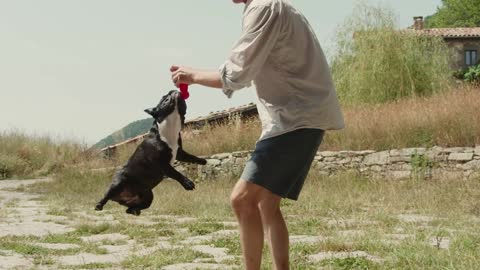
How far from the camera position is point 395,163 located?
499 inches

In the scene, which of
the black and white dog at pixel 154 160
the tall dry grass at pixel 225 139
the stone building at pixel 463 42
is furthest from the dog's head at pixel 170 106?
the stone building at pixel 463 42

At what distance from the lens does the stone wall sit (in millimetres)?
12070

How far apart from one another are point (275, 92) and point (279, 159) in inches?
13.3

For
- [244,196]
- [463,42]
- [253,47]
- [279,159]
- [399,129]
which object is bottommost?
[463,42]

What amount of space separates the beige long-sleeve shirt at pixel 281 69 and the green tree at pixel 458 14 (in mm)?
43994

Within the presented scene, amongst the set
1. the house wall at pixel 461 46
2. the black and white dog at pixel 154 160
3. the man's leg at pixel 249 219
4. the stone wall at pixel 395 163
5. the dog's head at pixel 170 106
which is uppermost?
the dog's head at pixel 170 106

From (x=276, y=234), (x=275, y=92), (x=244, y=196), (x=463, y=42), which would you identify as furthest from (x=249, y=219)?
(x=463, y=42)

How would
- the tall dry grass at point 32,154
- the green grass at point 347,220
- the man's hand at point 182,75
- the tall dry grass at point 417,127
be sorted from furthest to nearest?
the tall dry grass at point 32,154 → the tall dry grass at point 417,127 → the green grass at point 347,220 → the man's hand at point 182,75

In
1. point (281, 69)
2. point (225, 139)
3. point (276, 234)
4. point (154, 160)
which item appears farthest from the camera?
point (225, 139)

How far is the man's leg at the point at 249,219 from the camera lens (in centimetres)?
348

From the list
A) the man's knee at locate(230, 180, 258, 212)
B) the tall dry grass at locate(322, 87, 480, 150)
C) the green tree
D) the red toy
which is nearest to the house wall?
the green tree

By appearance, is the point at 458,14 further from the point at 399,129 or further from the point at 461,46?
the point at 399,129

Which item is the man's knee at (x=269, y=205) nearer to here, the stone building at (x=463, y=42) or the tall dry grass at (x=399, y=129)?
the tall dry grass at (x=399, y=129)

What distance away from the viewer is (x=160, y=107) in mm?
2686
